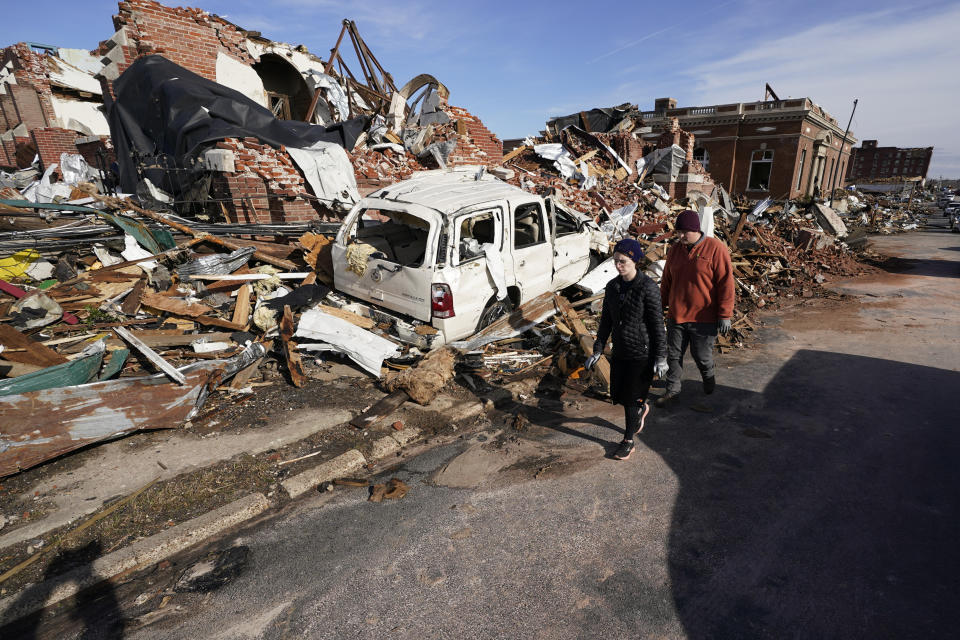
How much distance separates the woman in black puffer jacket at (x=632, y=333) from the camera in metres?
3.83

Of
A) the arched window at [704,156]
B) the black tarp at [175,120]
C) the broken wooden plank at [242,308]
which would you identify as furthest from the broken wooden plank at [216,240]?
the arched window at [704,156]

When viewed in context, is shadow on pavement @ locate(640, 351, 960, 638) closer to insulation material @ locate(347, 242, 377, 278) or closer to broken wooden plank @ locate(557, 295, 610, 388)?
broken wooden plank @ locate(557, 295, 610, 388)

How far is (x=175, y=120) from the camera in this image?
8.99m

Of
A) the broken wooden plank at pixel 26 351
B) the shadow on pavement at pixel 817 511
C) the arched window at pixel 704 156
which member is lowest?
the shadow on pavement at pixel 817 511

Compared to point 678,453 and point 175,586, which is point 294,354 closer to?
point 175,586

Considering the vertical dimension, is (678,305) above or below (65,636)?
above

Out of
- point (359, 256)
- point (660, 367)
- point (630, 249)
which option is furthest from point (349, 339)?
point (660, 367)

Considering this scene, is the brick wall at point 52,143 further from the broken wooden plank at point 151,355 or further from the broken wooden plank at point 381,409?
the broken wooden plank at point 381,409

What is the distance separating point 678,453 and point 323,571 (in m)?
3.19

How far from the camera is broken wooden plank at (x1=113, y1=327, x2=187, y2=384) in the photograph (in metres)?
4.37

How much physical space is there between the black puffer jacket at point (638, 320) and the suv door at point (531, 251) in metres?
2.28

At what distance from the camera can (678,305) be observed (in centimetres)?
480

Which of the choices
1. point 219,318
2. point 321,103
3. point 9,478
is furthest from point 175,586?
point 321,103

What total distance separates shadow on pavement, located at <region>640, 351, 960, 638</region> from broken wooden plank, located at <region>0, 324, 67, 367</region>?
5861 mm
